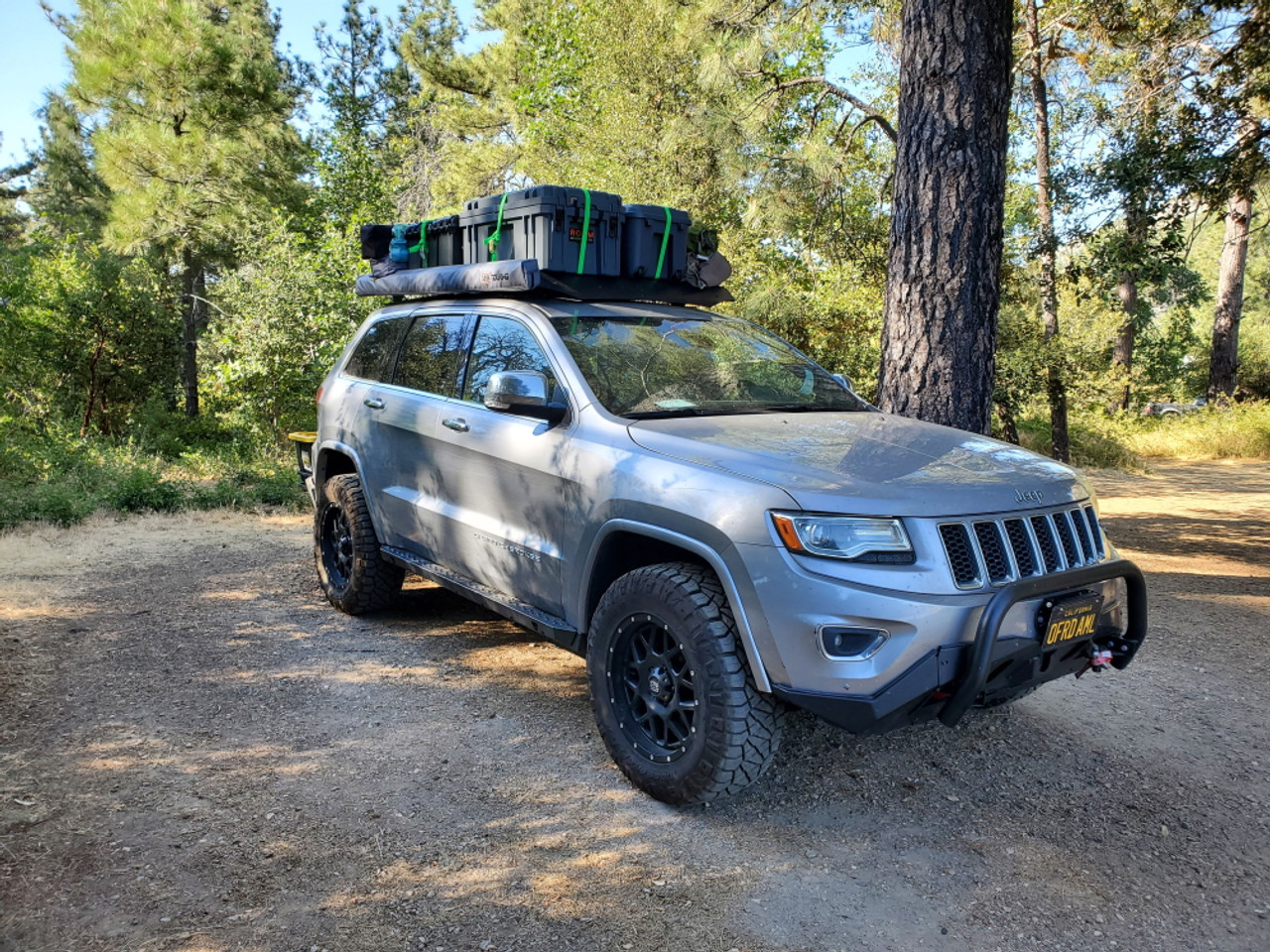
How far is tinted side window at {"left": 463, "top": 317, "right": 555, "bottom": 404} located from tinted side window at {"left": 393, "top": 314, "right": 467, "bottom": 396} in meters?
0.13

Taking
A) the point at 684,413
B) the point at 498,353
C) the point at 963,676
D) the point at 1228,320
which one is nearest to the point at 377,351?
the point at 498,353

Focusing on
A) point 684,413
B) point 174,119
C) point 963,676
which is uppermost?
point 174,119

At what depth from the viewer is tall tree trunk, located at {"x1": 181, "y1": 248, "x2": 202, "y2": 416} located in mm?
21703

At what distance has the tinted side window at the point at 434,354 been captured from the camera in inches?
188

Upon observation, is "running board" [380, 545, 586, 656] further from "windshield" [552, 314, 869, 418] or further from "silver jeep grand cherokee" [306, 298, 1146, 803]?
"windshield" [552, 314, 869, 418]

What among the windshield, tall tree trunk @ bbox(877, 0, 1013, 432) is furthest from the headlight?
tall tree trunk @ bbox(877, 0, 1013, 432)

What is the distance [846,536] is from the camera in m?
Answer: 3.04

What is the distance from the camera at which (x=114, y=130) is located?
20.5m

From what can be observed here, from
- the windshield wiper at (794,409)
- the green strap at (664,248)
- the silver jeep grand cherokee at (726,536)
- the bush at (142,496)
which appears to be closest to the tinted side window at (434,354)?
the silver jeep grand cherokee at (726,536)

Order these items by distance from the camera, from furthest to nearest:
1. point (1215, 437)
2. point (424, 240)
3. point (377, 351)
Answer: point (1215, 437)
point (424, 240)
point (377, 351)

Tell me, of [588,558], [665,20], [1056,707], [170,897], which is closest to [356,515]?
[588,558]

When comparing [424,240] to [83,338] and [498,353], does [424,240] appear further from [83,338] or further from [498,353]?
[83,338]

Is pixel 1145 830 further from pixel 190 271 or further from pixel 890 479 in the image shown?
pixel 190 271

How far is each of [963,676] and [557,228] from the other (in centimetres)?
286
